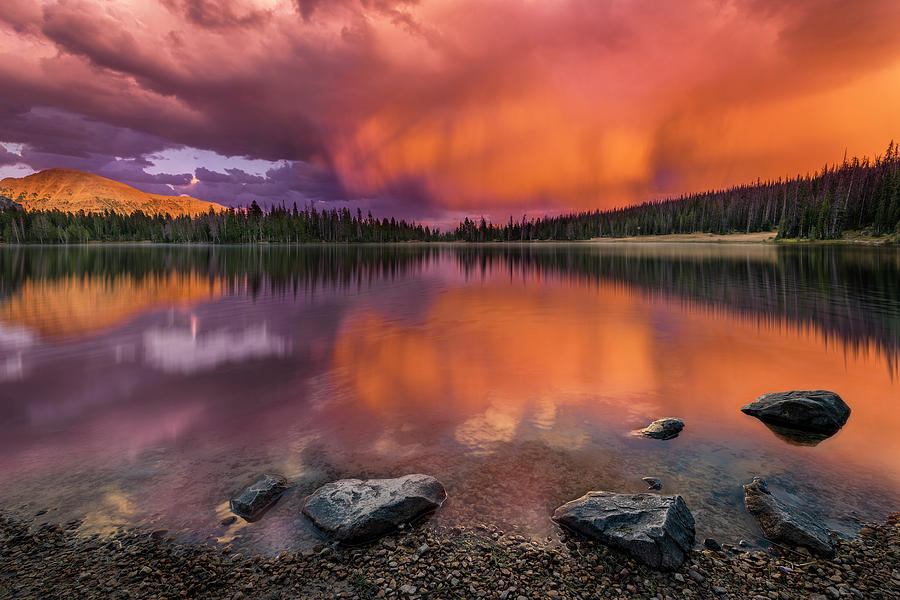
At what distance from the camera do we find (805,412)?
36.4ft

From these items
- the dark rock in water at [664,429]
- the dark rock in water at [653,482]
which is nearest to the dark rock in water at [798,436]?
the dark rock in water at [664,429]

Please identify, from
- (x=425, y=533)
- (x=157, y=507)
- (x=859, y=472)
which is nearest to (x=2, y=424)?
(x=157, y=507)

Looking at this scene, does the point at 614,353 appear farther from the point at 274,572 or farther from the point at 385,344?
the point at 274,572

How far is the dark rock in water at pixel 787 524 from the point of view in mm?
6477

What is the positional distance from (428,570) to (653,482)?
5.09 meters

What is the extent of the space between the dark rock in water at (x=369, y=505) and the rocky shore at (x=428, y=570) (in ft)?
0.90

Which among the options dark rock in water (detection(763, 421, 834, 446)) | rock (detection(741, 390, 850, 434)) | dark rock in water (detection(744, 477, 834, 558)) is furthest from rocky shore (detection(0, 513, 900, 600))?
rock (detection(741, 390, 850, 434))

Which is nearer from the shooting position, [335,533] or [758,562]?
[758,562]

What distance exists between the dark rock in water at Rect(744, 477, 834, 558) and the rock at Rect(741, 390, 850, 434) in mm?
4540

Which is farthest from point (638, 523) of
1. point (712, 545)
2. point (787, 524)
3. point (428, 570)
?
point (428, 570)

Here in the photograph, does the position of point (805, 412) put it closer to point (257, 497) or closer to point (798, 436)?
point (798, 436)

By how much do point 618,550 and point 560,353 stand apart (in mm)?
12800

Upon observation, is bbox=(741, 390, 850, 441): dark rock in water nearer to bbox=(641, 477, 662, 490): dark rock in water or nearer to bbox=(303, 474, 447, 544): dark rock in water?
bbox=(641, 477, 662, 490): dark rock in water

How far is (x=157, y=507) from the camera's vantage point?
306 inches
